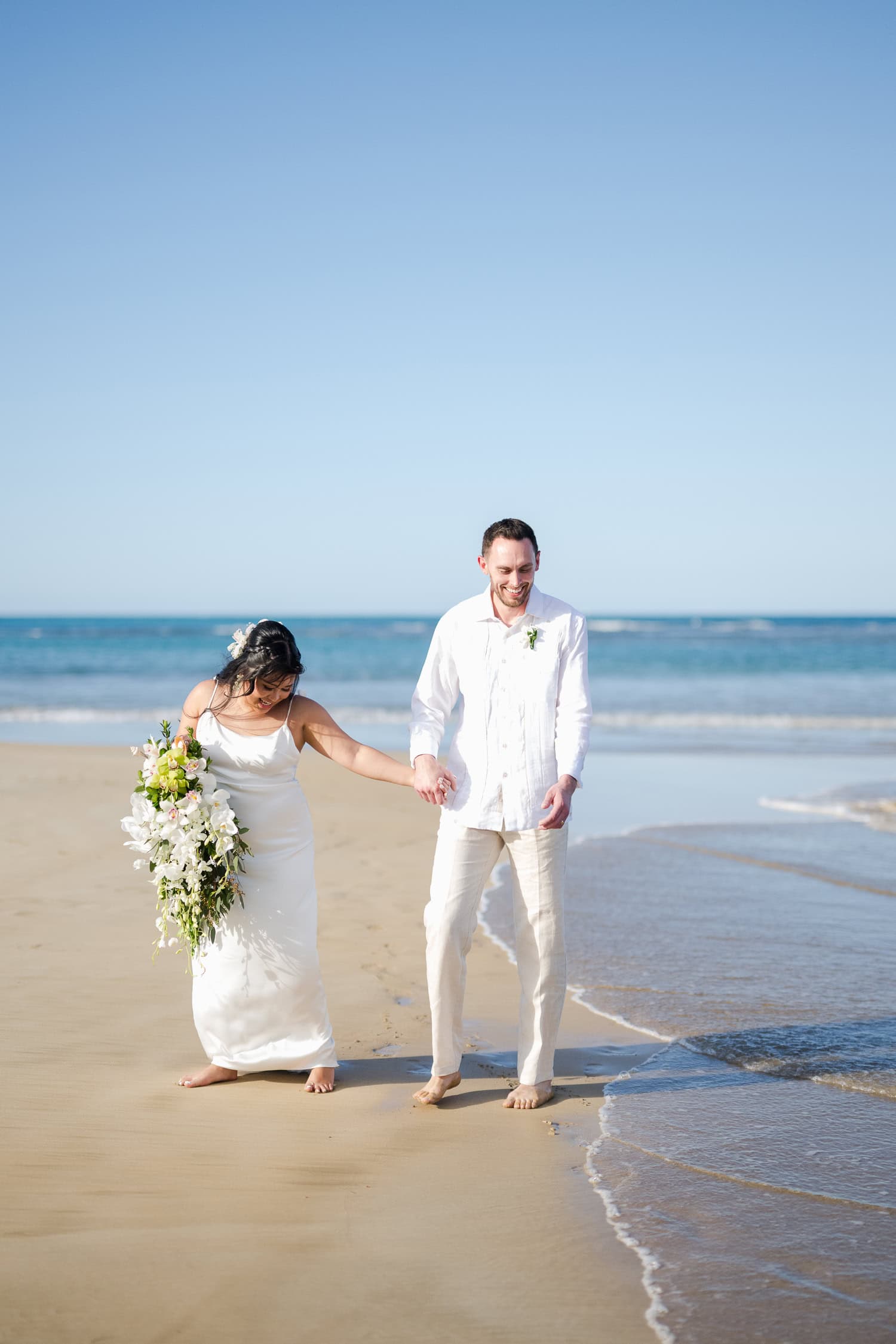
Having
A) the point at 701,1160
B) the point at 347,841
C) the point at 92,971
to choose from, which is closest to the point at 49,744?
the point at 347,841

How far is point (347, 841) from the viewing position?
957 cm

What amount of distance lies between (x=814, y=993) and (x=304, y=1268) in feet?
11.3

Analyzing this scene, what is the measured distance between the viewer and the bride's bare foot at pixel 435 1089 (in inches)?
165

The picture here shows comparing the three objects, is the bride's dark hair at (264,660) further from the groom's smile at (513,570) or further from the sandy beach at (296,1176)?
the sandy beach at (296,1176)

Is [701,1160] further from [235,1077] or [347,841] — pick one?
[347,841]

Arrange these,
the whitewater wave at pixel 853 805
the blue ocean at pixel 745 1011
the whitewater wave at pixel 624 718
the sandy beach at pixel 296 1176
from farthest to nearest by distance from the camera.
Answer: the whitewater wave at pixel 624 718
the whitewater wave at pixel 853 805
the blue ocean at pixel 745 1011
the sandy beach at pixel 296 1176

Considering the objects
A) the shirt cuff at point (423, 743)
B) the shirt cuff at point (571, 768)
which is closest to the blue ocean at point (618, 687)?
the shirt cuff at point (423, 743)

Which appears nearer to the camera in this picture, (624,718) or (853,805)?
(853,805)

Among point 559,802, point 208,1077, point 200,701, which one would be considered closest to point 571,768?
point 559,802

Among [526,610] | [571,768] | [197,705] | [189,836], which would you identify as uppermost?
[526,610]

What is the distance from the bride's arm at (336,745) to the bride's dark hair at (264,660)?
0.18 m

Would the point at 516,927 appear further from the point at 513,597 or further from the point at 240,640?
the point at 240,640

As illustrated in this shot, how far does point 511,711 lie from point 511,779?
0.26 metres

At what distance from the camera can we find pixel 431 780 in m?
4.07
